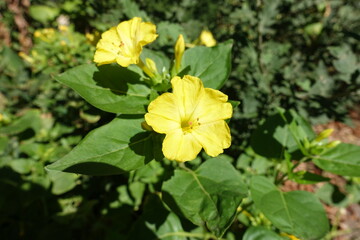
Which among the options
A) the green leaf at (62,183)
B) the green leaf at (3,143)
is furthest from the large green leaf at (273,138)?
the green leaf at (3,143)

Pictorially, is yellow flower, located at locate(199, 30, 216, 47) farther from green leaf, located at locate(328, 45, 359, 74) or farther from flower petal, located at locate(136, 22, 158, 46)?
flower petal, located at locate(136, 22, 158, 46)

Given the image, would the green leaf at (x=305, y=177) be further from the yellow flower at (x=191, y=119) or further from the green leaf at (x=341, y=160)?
the yellow flower at (x=191, y=119)

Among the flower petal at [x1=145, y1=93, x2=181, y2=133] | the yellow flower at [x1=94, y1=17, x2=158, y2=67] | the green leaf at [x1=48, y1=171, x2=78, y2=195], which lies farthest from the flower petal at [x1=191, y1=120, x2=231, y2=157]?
the green leaf at [x1=48, y1=171, x2=78, y2=195]

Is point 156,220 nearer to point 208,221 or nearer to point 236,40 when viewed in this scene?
point 208,221

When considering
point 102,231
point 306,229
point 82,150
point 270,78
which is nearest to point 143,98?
point 82,150

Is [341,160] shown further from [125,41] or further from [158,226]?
[125,41]

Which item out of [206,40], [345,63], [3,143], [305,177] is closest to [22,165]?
[3,143]
